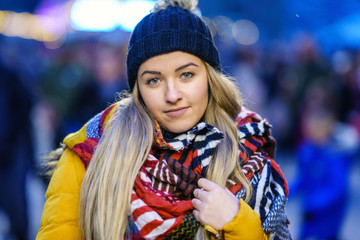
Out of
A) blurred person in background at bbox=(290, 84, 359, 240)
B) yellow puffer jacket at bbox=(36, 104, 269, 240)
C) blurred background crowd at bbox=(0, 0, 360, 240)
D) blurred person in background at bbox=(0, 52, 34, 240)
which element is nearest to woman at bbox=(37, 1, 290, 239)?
yellow puffer jacket at bbox=(36, 104, 269, 240)

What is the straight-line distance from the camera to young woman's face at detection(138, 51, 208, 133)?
80.8 inches

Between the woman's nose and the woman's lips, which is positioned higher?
the woman's nose

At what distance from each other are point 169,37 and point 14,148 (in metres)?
3.06

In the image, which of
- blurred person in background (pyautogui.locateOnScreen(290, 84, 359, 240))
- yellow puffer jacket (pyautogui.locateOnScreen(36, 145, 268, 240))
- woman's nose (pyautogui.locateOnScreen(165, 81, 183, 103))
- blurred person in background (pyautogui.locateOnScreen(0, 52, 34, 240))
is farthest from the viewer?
blurred person in background (pyautogui.locateOnScreen(0, 52, 34, 240))

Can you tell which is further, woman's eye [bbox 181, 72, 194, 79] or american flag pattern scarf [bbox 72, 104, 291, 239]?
woman's eye [bbox 181, 72, 194, 79]

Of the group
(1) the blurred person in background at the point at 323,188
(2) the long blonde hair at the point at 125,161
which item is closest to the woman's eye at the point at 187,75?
(2) the long blonde hair at the point at 125,161

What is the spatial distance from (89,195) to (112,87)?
125 inches

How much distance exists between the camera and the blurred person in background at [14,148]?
14.4 ft

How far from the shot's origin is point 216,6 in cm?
1862

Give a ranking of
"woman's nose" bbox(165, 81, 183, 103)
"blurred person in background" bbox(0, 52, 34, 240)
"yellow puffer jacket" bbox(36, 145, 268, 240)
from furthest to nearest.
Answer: "blurred person in background" bbox(0, 52, 34, 240)
"woman's nose" bbox(165, 81, 183, 103)
"yellow puffer jacket" bbox(36, 145, 268, 240)

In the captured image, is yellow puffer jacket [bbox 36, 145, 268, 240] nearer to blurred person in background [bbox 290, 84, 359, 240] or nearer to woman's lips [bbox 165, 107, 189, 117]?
woman's lips [bbox 165, 107, 189, 117]

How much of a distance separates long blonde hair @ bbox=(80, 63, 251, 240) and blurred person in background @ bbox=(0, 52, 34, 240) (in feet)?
8.63

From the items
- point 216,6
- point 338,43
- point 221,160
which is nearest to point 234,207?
point 221,160

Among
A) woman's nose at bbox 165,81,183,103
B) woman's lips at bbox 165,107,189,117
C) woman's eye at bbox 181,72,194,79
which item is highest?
woman's eye at bbox 181,72,194,79
